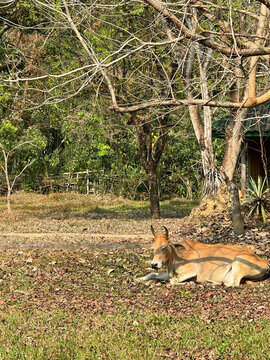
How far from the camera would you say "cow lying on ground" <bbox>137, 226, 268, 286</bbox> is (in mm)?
9359

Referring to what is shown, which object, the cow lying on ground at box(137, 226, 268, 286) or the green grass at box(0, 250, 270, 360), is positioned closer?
the green grass at box(0, 250, 270, 360)

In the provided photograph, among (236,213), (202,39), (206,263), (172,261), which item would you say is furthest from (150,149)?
(202,39)

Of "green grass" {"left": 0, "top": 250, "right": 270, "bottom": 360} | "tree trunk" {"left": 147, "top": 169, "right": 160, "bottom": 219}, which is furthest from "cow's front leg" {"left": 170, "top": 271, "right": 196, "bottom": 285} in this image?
"tree trunk" {"left": 147, "top": 169, "right": 160, "bottom": 219}

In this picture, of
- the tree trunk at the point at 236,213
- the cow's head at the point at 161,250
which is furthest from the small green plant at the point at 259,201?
the cow's head at the point at 161,250

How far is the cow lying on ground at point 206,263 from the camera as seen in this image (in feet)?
30.7

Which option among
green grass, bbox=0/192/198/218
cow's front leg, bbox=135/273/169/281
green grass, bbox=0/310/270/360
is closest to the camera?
green grass, bbox=0/310/270/360

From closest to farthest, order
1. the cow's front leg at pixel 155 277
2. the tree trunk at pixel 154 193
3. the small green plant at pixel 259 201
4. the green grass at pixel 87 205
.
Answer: the cow's front leg at pixel 155 277 → the small green plant at pixel 259 201 → the tree trunk at pixel 154 193 → the green grass at pixel 87 205

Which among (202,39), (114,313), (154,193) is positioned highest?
(202,39)

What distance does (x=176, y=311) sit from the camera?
310 inches

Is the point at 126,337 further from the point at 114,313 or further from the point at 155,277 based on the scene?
the point at 155,277

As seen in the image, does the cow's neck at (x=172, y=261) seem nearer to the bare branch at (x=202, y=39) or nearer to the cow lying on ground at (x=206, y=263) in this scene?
the cow lying on ground at (x=206, y=263)

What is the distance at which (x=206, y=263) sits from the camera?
9.70m

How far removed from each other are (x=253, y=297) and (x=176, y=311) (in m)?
1.20

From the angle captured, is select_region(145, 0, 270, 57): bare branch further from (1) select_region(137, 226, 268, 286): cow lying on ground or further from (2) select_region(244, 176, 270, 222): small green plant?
(2) select_region(244, 176, 270, 222): small green plant
